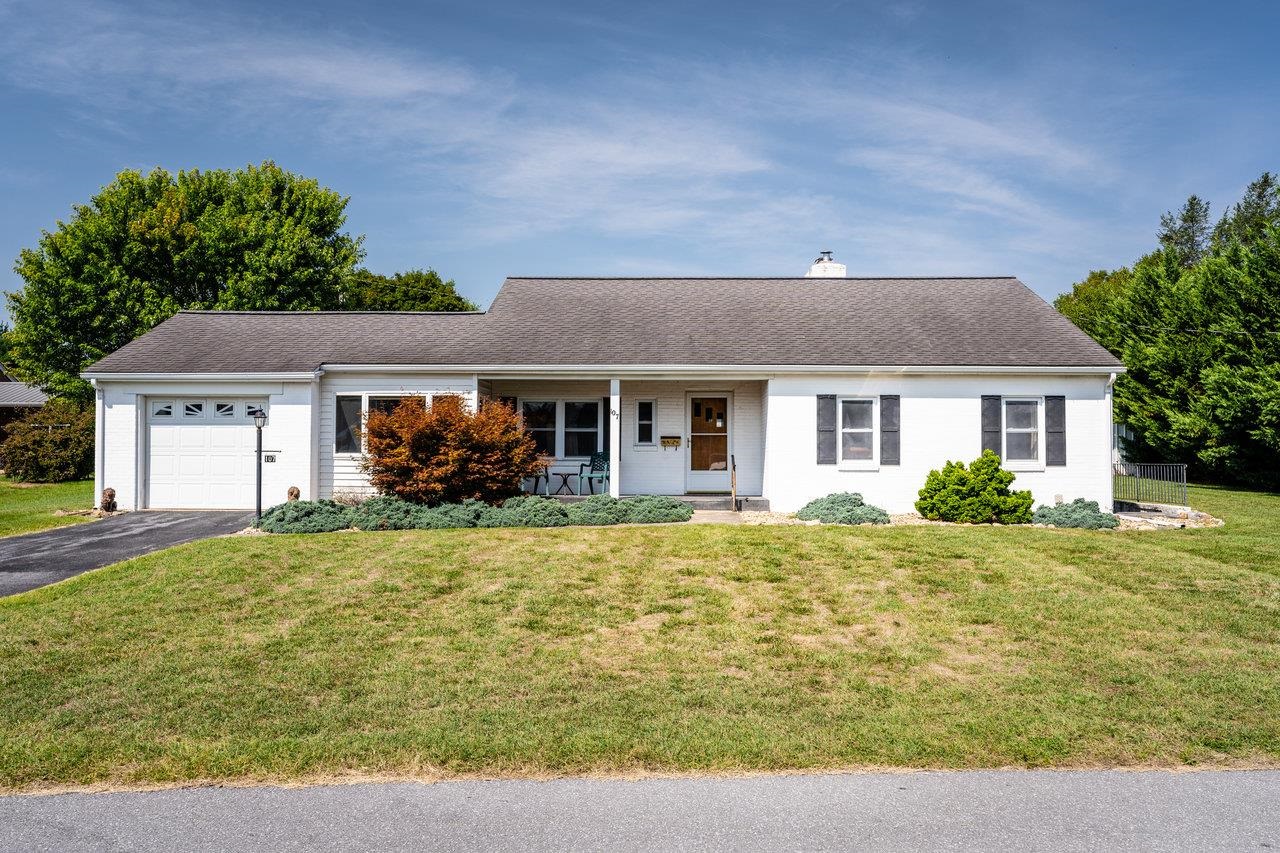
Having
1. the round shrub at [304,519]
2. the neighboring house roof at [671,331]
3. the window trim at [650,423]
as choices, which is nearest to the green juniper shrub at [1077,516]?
the neighboring house roof at [671,331]

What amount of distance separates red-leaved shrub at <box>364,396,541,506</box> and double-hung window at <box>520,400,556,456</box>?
10.2ft

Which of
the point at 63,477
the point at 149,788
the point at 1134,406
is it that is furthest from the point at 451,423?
the point at 1134,406

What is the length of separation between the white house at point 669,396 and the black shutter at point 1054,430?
0.13 ft

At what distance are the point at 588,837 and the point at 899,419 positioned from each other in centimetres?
1335

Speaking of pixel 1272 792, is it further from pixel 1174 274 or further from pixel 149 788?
pixel 1174 274

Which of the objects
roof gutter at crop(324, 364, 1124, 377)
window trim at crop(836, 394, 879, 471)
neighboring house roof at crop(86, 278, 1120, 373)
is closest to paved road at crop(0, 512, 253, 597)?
neighboring house roof at crop(86, 278, 1120, 373)

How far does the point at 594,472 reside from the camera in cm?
1769

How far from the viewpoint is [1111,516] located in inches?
574

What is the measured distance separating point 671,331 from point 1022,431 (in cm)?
744

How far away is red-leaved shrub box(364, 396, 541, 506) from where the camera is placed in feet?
47.8

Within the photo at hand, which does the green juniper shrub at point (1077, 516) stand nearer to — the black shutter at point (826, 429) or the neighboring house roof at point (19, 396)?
the black shutter at point (826, 429)

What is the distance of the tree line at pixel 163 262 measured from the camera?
98.2 feet

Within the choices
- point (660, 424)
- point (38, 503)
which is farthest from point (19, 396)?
point (660, 424)

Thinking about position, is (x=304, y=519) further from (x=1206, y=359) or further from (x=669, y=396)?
(x=1206, y=359)
